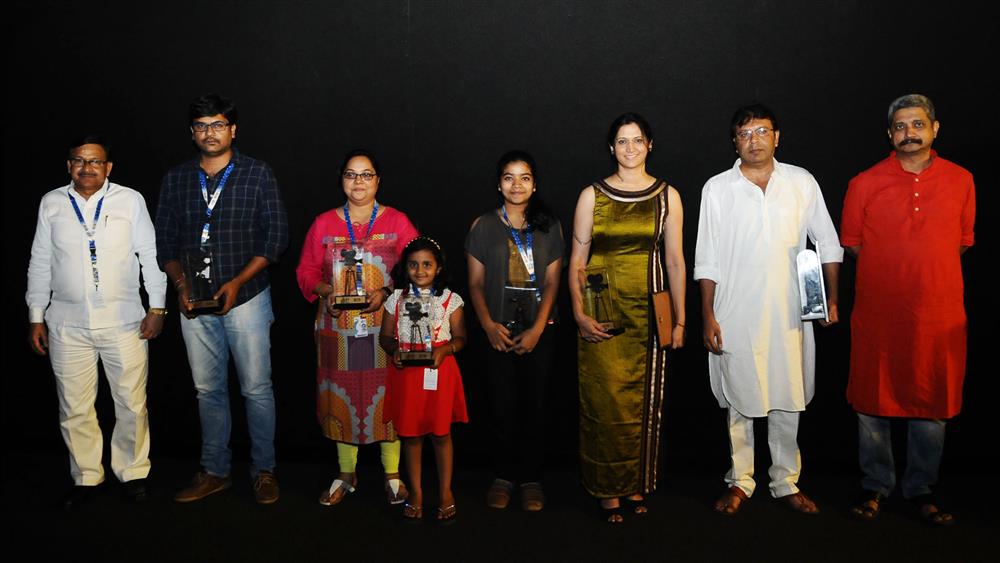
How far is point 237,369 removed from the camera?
3.53m

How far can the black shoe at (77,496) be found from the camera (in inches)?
138

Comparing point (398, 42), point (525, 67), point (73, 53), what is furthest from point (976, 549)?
point (73, 53)

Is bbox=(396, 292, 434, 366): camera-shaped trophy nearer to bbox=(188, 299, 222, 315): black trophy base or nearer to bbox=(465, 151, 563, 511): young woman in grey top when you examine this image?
bbox=(465, 151, 563, 511): young woman in grey top

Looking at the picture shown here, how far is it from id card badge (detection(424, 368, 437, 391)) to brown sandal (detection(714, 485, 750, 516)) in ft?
4.39

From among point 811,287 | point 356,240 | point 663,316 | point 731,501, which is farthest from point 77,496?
point 811,287

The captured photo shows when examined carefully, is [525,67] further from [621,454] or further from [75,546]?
[75,546]

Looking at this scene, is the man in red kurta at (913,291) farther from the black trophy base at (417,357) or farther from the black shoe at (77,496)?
the black shoe at (77,496)

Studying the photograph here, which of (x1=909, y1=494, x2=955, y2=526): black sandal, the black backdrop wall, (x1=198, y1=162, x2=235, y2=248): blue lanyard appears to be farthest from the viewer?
the black backdrop wall

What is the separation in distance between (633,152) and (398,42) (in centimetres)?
142

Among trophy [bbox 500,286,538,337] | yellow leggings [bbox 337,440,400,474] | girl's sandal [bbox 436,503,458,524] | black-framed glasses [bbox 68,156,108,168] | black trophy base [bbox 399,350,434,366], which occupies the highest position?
black-framed glasses [bbox 68,156,108,168]

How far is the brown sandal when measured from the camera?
3342 millimetres

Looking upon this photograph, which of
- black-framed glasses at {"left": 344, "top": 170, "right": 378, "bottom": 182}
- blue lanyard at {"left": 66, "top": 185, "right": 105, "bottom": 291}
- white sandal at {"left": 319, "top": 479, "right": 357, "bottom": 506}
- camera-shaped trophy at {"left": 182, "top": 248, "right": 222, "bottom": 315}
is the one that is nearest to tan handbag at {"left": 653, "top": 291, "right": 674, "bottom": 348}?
black-framed glasses at {"left": 344, "top": 170, "right": 378, "bottom": 182}

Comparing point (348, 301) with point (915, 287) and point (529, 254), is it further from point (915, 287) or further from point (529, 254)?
point (915, 287)

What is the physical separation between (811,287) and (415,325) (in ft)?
5.38
